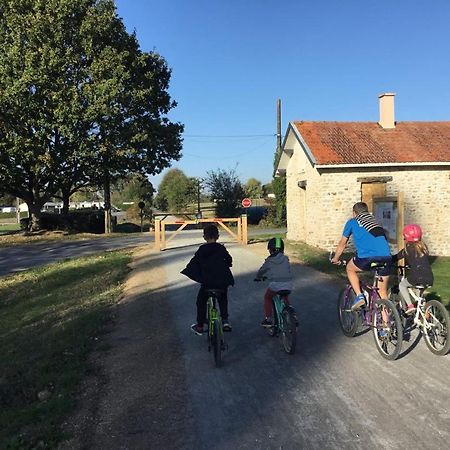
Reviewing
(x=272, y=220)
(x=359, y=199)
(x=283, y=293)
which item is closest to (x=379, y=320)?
(x=283, y=293)

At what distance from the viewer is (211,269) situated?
584cm

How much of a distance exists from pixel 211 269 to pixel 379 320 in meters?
1.94

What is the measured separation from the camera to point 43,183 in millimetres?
33688

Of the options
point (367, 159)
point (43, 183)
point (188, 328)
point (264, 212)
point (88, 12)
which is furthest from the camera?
point (264, 212)

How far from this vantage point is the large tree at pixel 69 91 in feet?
90.4

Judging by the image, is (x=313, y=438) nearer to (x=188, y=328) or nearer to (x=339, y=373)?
(x=339, y=373)

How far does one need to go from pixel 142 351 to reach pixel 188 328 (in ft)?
3.76

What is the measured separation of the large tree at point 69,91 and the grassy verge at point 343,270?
48.0ft

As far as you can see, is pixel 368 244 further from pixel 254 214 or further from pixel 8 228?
pixel 8 228

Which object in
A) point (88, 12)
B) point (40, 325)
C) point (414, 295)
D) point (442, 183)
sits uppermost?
point (88, 12)

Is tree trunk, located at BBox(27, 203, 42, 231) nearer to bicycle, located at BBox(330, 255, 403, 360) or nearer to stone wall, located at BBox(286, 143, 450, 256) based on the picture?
stone wall, located at BBox(286, 143, 450, 256)

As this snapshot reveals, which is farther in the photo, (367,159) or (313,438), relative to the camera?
(367,159)

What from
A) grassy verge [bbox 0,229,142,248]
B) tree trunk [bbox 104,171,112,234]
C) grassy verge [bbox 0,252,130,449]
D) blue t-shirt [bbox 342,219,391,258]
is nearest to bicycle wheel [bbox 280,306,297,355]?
blue t-shirt [bbox 342,219,391,258]

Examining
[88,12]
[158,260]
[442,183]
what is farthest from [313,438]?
[88,12]
